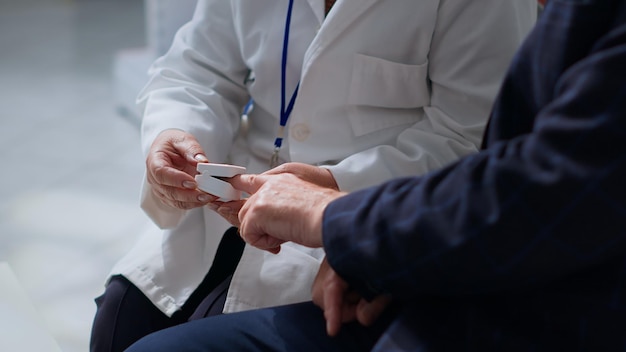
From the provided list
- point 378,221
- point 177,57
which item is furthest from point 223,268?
point 378,221

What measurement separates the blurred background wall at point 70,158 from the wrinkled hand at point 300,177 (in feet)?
1.39

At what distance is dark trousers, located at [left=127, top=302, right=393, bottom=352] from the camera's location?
2.80 feet

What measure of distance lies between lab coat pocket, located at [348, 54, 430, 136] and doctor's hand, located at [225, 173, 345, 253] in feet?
0.86

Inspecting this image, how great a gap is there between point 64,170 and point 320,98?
1.43 m

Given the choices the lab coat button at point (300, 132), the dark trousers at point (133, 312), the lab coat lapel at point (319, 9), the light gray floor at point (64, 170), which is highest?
the lab coat lapel at point (319, 9)

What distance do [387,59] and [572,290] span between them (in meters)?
0.52

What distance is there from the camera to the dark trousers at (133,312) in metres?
1.12

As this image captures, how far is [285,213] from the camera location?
832 millimetres

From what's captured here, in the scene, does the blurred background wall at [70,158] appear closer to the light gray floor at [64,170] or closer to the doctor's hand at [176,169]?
the light gray floor at [64,170]

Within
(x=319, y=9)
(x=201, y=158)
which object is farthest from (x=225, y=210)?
(x=319, y=9)

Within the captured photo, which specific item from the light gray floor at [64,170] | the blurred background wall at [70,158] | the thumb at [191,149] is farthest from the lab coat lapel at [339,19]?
the light gray floor at [64,170]

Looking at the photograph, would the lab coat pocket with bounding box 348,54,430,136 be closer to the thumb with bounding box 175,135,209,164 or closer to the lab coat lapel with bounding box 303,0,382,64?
the lab coat lapel with bounding box 303,0,382,64

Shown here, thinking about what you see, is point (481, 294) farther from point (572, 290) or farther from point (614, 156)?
point (614, 156)

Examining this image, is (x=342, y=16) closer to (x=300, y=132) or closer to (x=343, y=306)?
(x=300, y=132)
